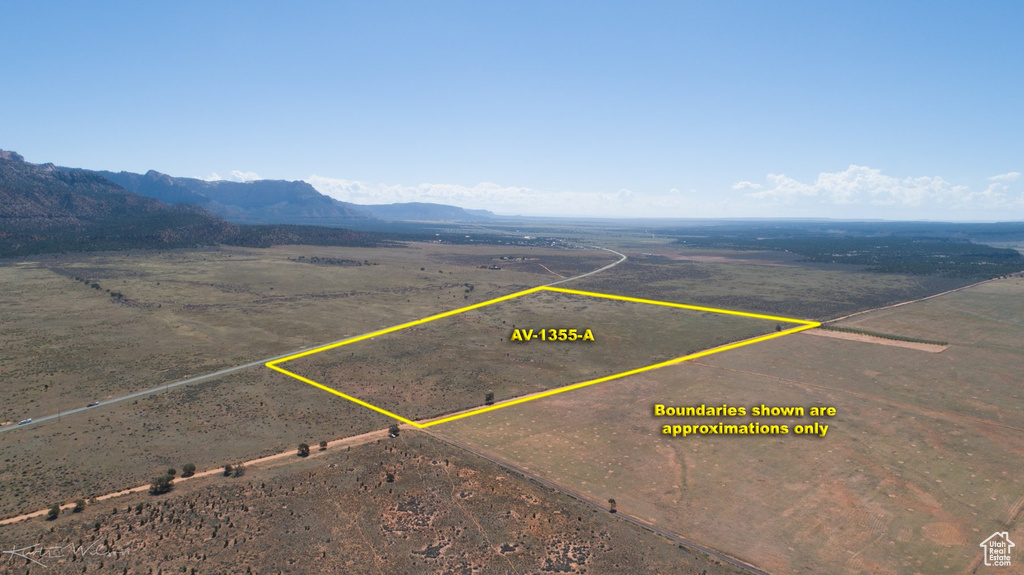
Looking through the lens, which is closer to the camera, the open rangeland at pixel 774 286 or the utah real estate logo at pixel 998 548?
the utah real estate logo at pixel 998 548

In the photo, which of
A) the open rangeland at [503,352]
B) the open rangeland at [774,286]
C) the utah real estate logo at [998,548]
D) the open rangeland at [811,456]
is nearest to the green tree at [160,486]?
the open rangeland at [503,352]

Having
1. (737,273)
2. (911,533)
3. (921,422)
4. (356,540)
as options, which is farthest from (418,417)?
(737,273)

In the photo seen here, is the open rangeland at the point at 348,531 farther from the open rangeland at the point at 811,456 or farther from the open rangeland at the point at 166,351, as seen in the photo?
the open rangeland at the point at 166,351

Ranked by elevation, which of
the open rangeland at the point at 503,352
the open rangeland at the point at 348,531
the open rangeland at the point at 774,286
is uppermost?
the open rangeland at the point at 774,286

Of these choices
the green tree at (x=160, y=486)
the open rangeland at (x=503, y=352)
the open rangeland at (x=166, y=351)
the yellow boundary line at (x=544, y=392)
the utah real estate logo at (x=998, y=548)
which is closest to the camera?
the utah real estate logo at (x=998, y=548)

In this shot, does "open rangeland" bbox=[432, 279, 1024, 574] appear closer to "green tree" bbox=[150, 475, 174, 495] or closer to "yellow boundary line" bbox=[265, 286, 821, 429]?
"yellow boundary line" bbox=[265, 286, 821, 429]

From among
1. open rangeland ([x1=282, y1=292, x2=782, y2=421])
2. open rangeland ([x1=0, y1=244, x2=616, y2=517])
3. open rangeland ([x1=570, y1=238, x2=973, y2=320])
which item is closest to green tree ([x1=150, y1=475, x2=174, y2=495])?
open rangeland ([x1=0, y1=244, x2=616, y2=517])

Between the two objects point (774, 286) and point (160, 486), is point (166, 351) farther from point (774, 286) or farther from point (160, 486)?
point (774, 286)
